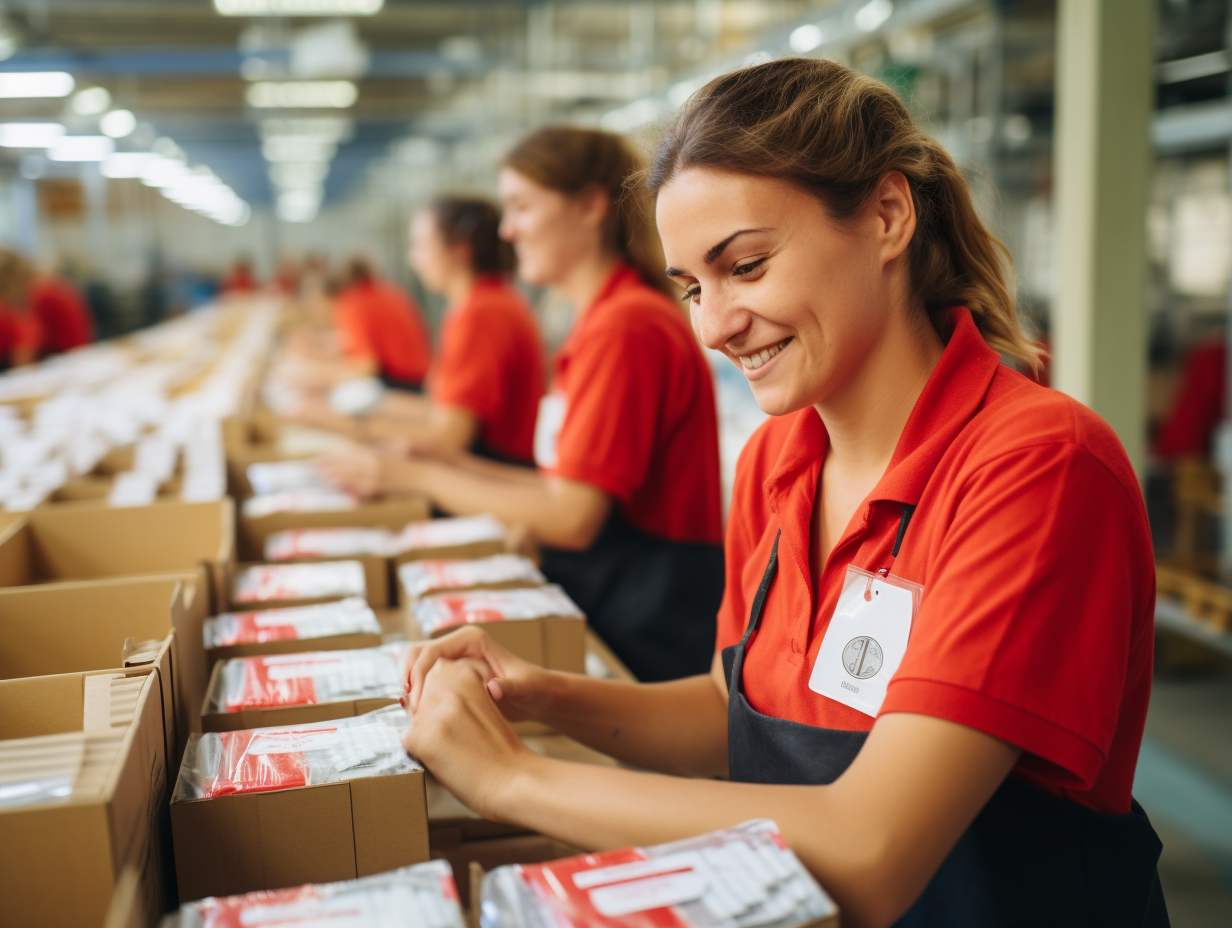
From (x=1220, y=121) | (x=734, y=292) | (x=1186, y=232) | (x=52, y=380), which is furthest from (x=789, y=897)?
(x=1186, y=232)

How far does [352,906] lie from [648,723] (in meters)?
0.66

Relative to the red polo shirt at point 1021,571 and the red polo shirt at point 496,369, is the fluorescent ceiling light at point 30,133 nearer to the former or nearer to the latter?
the red polo shirt at point 496,369

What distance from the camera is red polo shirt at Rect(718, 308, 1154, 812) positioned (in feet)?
3.01

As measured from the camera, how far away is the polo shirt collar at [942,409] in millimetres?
1110

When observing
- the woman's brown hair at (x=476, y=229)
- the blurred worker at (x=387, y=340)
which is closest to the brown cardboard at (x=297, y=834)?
the woman's brown hair at (x=476, y=229)

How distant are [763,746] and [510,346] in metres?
2.32

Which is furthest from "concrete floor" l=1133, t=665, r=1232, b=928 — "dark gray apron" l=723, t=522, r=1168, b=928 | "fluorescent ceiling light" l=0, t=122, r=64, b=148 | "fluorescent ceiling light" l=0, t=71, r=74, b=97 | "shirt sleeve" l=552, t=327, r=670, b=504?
"fluorescent ceiling light" l=0, t=122, r=64, b=148

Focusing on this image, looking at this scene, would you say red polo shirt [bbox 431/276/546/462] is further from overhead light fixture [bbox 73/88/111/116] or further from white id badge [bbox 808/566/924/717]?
overhead light fixture [bbox 73/88/111/116]

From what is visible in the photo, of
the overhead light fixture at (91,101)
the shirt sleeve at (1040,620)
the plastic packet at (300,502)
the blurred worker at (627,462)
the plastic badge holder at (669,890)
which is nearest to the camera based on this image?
the plastic badge holder at (669,890)

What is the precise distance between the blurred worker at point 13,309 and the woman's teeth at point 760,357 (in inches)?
319

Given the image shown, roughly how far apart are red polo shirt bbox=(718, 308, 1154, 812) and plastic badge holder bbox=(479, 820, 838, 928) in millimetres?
187

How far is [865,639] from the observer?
3.68 feet

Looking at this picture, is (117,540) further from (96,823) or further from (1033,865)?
(1033,865)

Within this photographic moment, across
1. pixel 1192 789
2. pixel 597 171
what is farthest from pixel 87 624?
pixel 1192 789
